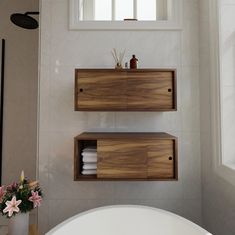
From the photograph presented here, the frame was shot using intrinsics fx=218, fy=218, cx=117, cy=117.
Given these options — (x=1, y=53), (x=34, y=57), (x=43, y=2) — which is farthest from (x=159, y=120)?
(x=1, y=53)

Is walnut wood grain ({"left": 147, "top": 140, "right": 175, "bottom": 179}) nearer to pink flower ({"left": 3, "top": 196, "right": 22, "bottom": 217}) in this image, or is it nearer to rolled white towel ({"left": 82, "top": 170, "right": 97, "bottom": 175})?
rolled white towel ({"left": 82, "top": 170, "right": 97, "bottom": 175})

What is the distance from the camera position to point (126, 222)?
116cm

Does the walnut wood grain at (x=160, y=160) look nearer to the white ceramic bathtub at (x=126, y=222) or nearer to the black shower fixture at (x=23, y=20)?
the white ceramic bathtub at (x=126, y=222)

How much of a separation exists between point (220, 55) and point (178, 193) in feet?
3.15

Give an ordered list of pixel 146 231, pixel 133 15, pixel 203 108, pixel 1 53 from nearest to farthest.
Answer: pixel 146 231
pixel 203 108
pixel 133 15
pixel 1 53

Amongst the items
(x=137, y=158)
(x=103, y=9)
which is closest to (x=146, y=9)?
(x=103, y=9)

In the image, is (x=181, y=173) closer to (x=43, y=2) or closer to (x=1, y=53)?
(x=43, y=2)

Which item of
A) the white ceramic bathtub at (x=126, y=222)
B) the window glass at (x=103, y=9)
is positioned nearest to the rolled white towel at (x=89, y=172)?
the white ceramic bathtub at (x=126, y=222)

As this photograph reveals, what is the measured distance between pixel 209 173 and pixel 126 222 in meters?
0.65

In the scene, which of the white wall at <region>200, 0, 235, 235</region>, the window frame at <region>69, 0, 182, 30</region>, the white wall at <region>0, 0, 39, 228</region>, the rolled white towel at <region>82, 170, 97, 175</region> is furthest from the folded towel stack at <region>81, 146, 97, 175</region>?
the white wall at <region>0, 0, 39, 228</region>

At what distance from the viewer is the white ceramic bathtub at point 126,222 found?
3.62ft

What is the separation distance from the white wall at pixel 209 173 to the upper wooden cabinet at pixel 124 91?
0.30m

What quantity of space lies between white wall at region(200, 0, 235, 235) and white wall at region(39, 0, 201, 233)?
0.06 metres

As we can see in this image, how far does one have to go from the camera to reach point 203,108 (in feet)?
4.96
